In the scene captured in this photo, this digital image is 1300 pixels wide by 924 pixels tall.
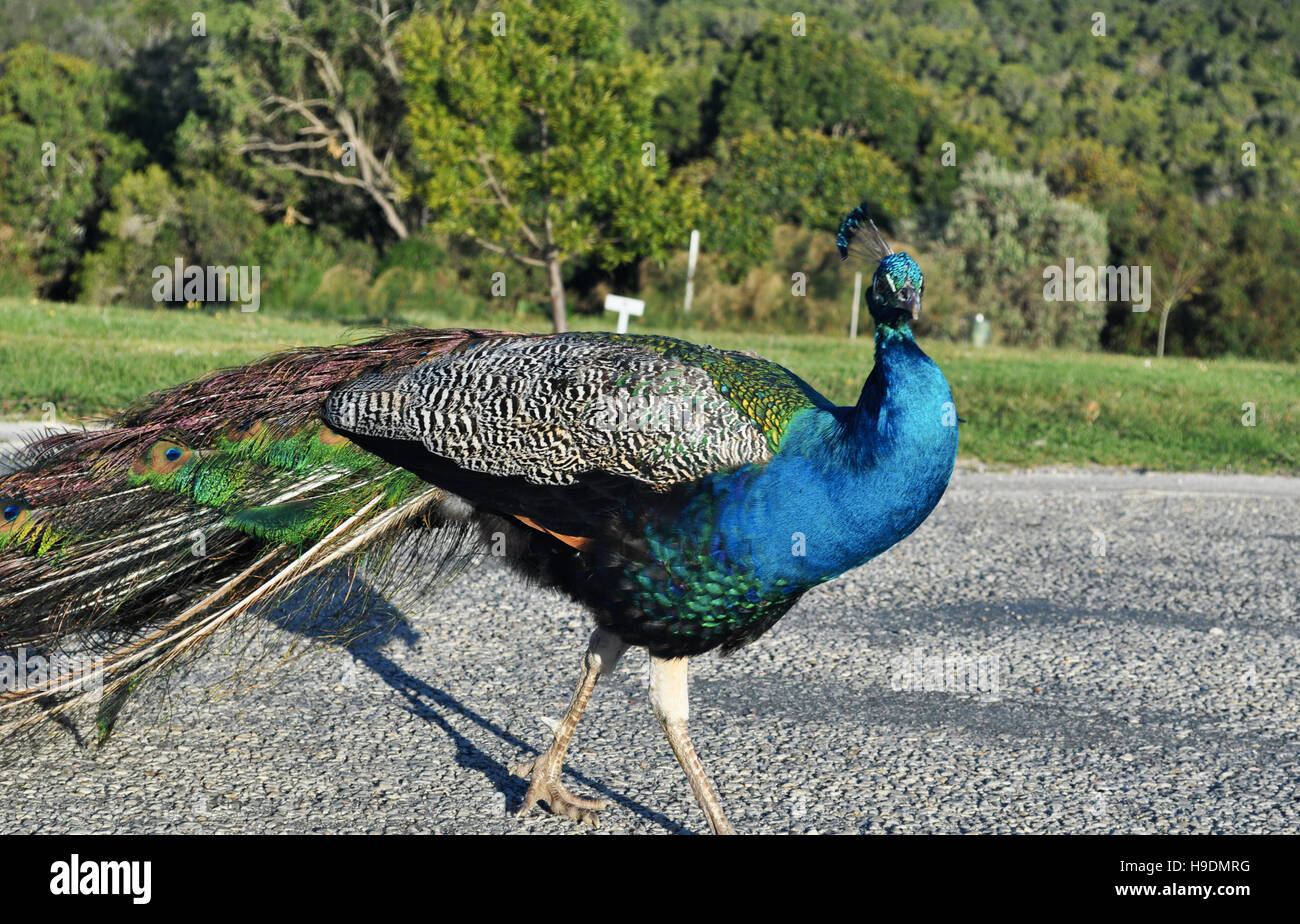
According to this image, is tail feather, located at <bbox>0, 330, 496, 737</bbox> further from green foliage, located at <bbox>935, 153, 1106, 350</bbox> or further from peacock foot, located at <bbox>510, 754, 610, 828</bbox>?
green foliage, located at <bbox>935, 153, 1106, 350</bbox>

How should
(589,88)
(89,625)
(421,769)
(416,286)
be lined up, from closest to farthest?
(89,625), (421,769), (589,88), (416,286)

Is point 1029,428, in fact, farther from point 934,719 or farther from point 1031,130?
point 1031,130

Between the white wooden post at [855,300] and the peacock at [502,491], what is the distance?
2072cm

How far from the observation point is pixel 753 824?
161 inches

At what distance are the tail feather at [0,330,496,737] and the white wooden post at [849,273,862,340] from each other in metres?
20.9

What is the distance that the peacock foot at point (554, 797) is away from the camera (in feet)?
13.6

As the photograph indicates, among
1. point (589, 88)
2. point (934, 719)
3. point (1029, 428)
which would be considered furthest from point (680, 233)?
point (934, 719)

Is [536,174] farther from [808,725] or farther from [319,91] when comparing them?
[319,91]

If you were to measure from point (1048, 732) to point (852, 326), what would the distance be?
2029 centimetres

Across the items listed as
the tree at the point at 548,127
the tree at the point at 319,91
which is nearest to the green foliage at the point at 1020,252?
the tree at the point at 548,127

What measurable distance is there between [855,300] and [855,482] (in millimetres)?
22053

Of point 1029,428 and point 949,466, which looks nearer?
point 949,466

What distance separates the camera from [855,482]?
343 centimetres

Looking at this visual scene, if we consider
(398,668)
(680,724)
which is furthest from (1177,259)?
(680,724)
